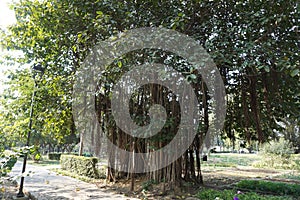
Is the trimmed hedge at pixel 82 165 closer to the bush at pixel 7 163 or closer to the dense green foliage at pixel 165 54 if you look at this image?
the dense green foliage at pixel 165 54

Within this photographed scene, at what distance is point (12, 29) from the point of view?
218 inches

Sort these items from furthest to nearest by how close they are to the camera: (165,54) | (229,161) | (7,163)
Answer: (229,161) → (165,54) → (7,163)

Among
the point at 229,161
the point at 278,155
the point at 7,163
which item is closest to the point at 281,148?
the point at 278,155

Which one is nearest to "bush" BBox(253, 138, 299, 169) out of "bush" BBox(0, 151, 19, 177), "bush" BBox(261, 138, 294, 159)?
"bush" BBox(261, 138, 294, 159)

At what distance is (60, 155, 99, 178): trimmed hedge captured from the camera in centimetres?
808

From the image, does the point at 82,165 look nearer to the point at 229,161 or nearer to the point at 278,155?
the point at 278,155

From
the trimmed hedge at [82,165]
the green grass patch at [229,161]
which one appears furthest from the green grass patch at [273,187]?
the green grass patch at [229,161]

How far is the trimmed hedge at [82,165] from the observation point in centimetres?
808

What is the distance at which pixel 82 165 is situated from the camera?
8758 millimetres

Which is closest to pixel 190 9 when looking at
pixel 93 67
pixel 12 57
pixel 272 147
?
pixel 93 67

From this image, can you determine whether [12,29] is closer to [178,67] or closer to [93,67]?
[93,67]

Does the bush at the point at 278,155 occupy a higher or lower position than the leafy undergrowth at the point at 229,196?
higher

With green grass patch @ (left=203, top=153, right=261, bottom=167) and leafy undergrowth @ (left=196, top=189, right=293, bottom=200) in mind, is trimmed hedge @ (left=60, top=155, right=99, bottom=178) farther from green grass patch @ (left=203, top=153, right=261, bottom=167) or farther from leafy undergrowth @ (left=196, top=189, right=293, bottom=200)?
green grass patch @ (left=203, top=153, right=261, bottom=167)

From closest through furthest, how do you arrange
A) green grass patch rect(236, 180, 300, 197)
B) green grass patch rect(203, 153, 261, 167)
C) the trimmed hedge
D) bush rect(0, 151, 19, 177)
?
1. bush rect(0, 151, 19, 177)
2. green grass patch rect(236, 180, 300, 197)
3. the trimmed hedge
4. green grass patch rect(203, 153, 261, 167)
